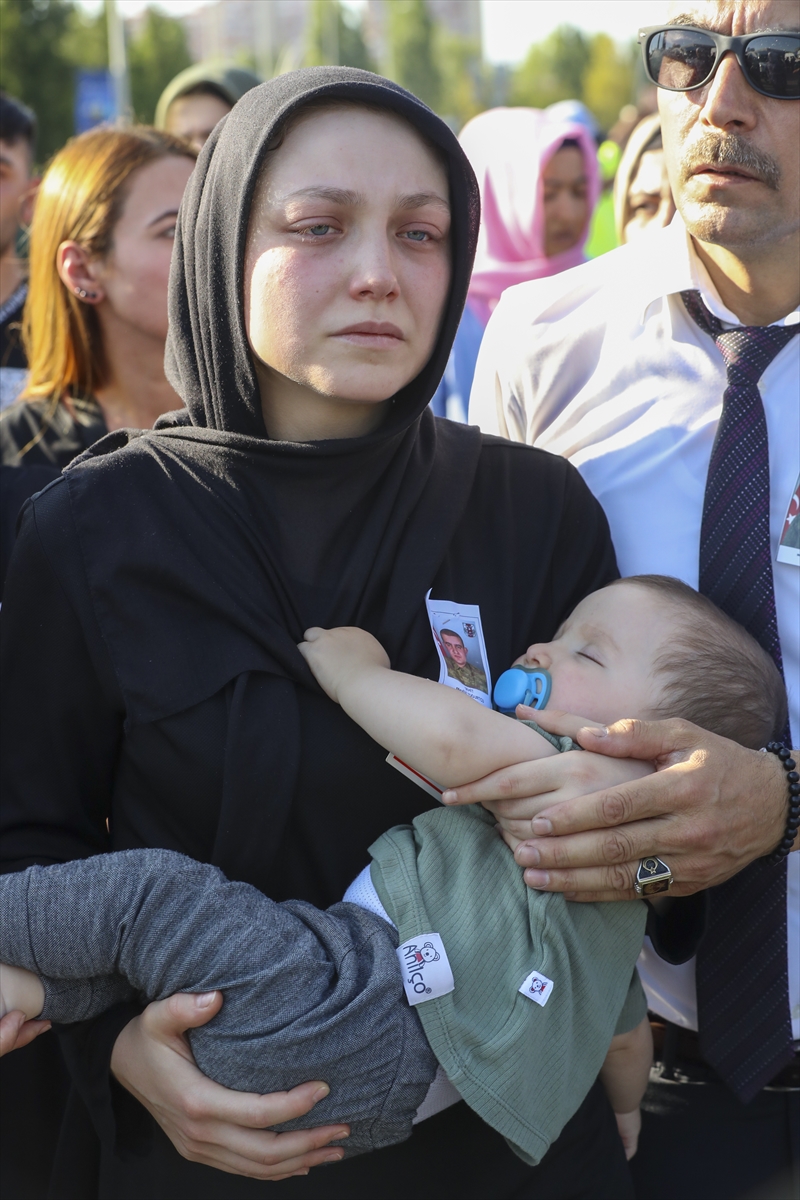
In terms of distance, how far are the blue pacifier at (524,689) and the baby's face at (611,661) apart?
2 centimetres

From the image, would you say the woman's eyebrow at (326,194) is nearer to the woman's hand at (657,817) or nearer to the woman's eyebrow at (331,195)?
the woman's eyebrow at (331,195)

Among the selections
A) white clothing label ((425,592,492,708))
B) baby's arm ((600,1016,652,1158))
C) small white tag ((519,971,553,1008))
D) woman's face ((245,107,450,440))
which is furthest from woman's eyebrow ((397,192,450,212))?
baby's arm ((600,1016,652,1158))

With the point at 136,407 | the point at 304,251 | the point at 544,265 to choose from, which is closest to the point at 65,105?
the point at 544,265

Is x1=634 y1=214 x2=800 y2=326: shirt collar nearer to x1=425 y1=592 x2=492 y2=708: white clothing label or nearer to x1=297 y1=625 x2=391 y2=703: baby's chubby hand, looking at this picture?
x1=425 y1=592 x2=492 y2=708: white clothing label

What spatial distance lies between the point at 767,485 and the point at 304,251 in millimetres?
1023

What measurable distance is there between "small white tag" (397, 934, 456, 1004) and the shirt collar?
1454 millimetres

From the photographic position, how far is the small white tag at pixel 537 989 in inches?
Answer: 68.3

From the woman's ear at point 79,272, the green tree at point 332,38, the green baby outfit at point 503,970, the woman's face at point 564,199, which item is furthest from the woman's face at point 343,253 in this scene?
the green tree at point 332,38

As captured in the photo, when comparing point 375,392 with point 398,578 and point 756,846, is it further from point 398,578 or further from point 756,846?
point 756,846

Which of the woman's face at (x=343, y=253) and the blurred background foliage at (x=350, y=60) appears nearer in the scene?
the woman's face at (x=343, y=253)

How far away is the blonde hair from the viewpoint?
11.4 ft

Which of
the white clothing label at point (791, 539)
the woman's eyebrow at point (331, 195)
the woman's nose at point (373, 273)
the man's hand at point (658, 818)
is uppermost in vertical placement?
the woman's eyebrow at point (331, 195)

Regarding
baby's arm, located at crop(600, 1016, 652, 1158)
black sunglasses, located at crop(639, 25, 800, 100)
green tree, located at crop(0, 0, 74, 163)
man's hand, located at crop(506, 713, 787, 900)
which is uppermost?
green tree, located at crop(0, 0, 74, 163)

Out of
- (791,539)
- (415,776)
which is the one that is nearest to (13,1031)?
(415,776)
